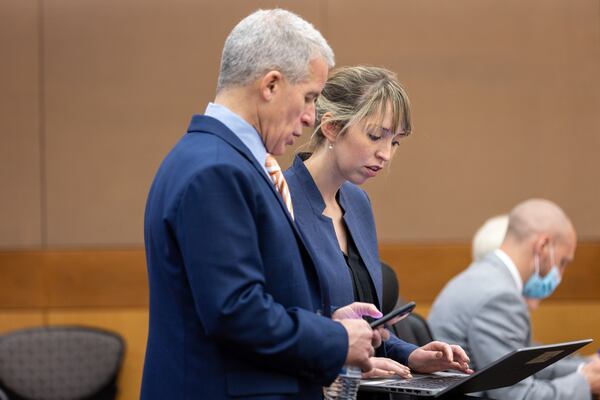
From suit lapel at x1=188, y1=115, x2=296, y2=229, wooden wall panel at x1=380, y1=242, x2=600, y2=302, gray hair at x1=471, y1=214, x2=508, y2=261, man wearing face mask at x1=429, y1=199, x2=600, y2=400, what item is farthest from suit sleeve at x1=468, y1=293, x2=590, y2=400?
wooden wall panel at x1=380, y1=242, x2=600, y2=302

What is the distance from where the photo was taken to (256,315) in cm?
161

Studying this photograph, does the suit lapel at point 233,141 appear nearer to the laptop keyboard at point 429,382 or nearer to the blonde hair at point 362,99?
the laptop keyboard at point 429,382

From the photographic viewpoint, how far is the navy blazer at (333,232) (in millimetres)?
2141

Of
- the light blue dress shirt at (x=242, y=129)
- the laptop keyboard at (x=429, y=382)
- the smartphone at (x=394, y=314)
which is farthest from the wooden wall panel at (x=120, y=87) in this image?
the smartphone at (x=394, y=314)

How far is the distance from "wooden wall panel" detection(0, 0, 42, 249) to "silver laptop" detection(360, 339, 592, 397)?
138 inches

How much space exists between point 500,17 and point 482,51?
203 mm

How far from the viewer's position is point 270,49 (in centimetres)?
174

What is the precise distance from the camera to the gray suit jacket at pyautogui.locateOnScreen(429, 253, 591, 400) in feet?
10.1

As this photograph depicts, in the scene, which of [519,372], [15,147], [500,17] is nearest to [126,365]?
[15,147]

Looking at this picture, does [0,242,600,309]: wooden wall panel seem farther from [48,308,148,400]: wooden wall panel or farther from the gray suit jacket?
the gray suit jacket

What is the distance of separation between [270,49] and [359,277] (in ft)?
2.54

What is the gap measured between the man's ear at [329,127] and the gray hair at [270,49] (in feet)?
1.92

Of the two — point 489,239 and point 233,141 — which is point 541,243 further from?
point 233,141

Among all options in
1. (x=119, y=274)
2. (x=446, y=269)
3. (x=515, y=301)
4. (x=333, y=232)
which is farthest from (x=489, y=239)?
(x=119, y=274)
